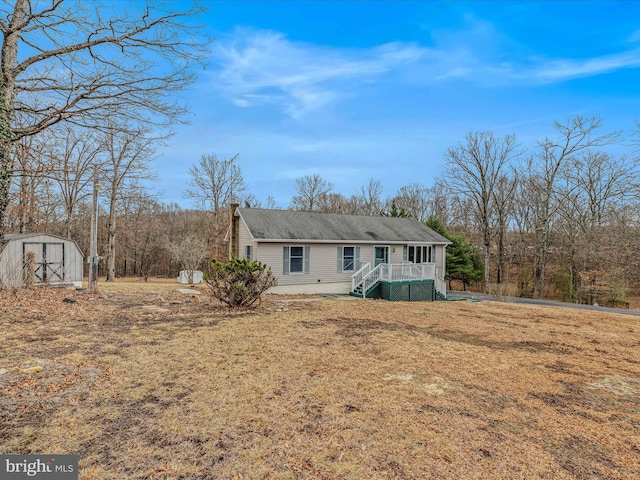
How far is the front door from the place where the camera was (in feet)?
56.9

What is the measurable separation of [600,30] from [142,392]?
16150 millimetres

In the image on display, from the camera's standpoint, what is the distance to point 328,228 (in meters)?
17.0

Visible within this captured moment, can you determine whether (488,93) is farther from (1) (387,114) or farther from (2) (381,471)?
(2) (381,471)

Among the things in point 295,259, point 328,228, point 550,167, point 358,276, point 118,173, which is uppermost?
point 550,167

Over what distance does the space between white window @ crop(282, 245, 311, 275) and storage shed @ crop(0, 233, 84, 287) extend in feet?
27.8

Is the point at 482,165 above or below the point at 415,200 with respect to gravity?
above

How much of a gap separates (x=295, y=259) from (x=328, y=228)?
271 cm

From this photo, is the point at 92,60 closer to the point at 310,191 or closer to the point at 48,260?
the point at 48,260

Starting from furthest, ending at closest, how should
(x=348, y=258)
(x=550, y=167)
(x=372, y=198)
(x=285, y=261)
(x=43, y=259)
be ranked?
(x=372, y=198) → (x=550, y=167) → (x=348, y=258) → (x=285, y=261) → (x=43, y=259)

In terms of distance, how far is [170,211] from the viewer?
35.3m

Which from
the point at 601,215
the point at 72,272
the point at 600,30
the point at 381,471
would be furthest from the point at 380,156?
the point at 381,471

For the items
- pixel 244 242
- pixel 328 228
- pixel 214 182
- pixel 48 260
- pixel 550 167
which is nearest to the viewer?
pixel 48 260

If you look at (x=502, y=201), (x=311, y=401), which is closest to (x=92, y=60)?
(x=311, y=401)

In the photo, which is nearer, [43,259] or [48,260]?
[43,259]
